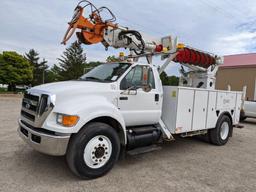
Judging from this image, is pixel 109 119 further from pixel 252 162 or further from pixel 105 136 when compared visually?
pixel 252 162

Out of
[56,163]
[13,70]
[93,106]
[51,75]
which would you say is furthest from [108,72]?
[51,75]

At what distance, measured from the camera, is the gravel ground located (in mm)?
3205

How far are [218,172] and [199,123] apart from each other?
1584 millimetres

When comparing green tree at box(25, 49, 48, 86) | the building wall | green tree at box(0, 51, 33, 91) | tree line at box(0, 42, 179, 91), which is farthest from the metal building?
green tree at box(25, 49, 48, 86)

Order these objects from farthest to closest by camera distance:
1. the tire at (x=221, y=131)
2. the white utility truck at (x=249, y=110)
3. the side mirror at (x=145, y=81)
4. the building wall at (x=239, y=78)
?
the building wall at (x=239, y=78)
the white utility truck at (x=249, y=110)
the tire at (x=221, y=131)
the side mirror at (x=145, y=81)

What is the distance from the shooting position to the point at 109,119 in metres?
3.79

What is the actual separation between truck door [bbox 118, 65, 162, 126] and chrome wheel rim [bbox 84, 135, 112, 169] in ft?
2.30

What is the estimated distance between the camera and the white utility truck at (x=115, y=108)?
10.6 feet

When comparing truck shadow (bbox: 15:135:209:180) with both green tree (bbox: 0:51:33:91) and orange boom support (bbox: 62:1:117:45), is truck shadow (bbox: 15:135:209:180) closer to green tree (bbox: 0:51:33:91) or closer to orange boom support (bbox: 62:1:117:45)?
orange boom support (bbox: 62:1:117:45)

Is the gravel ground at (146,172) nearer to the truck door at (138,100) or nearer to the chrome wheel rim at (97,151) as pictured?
the chrome wheel rim at (97,151)

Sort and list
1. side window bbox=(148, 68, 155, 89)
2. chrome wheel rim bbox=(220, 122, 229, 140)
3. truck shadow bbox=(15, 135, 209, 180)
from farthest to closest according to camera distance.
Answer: chrome wheel rim bbox=(220, 122, 229, 140)
side window bbox=(148, 68, 155, 89)
truck shadow bbox=(15, 135, 209, 180)

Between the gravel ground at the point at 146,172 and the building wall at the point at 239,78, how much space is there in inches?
647

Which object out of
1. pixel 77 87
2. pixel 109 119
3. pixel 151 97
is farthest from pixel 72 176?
pixel 151 97

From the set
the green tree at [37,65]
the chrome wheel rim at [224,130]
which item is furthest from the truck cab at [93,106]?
the green tree at [37,65]
